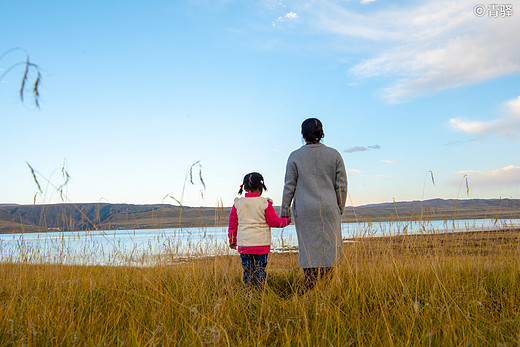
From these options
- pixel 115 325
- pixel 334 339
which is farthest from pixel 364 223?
pixel 115 325

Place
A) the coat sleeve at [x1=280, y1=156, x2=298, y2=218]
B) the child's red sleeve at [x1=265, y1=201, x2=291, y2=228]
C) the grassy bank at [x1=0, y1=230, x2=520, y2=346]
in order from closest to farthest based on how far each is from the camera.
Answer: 1. the grassy bank at [x1=0, y1=230, x2=520, y2=346]
2. the coat sleeve at [x1=280, y1=156, x2=298, y2=218]
3. the child's red sleeve at [x1=265, y1=201, x2=291, y2=228]

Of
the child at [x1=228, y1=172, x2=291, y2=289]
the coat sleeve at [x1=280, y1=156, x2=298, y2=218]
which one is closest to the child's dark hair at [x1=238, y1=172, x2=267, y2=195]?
the child at [x1=228, y1=172, x2=291, y2=289]

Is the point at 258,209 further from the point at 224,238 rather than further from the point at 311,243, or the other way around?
the point at 224,238

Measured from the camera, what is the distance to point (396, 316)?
227 centimetres

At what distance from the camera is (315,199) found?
11.5ft

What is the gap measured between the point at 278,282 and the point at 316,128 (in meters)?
1.88

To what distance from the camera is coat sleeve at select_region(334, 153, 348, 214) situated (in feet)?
11.6

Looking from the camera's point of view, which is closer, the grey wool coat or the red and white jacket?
the grey wool coat

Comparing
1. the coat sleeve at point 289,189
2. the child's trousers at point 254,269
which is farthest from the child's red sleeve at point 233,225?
the coat sleeve at point 289,189

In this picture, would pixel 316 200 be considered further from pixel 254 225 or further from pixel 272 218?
pixel 254 225

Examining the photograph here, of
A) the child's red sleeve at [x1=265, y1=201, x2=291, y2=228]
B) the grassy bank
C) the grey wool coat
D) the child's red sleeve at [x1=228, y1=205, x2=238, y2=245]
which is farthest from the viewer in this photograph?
the child's red sleeve at [x1=228, y1=205, x2=238, y2=245]

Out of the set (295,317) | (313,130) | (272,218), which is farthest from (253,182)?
(295,317)

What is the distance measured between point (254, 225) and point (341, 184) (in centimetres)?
106

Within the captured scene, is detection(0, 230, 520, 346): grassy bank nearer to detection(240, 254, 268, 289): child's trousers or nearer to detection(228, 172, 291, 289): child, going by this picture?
detection(240, 254, 268, 289): child's trousers
